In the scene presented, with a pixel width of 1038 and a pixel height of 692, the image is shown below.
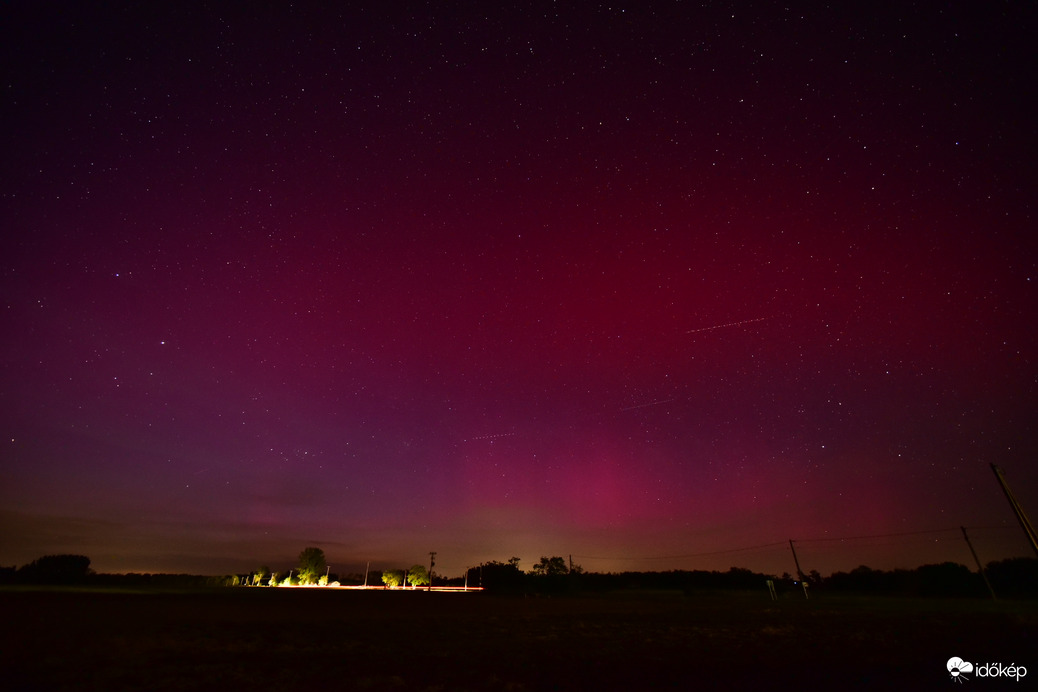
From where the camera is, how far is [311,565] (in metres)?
119

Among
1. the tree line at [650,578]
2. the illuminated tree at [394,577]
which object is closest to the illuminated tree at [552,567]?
the tree line at [650,578]

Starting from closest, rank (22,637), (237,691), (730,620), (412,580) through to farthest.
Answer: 1. (237,691)
2. (22,637)
3. (730,620)
4. (412,580)

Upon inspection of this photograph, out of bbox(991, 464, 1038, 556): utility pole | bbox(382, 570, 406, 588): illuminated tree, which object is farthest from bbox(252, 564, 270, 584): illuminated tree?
bbox(991, 464, 1038, 556): utility pole

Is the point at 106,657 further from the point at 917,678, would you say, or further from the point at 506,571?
the point at 506,571

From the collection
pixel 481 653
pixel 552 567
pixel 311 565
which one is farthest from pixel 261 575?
pixel 481 653

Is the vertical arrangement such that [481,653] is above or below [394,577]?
below

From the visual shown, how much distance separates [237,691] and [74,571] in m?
108

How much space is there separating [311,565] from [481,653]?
123173mm

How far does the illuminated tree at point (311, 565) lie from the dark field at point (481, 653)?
106 meters

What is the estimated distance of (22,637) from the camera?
51.5 ft

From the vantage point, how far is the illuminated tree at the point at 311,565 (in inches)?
4582

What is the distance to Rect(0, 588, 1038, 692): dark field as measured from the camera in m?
11.3

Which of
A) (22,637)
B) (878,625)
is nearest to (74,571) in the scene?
(22,637)

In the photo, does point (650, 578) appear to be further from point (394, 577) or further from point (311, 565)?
point (311, 565)
